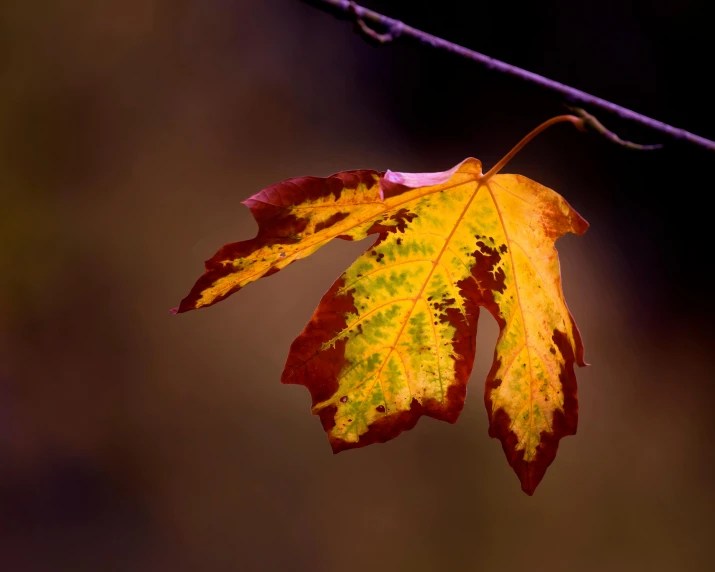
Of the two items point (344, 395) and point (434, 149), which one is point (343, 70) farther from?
point (344, 395)

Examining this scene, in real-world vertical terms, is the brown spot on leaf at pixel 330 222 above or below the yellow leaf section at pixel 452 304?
above

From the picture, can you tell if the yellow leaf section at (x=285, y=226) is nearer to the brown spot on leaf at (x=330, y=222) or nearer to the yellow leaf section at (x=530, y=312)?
the brown spot on leaf at (x=330, y=222)

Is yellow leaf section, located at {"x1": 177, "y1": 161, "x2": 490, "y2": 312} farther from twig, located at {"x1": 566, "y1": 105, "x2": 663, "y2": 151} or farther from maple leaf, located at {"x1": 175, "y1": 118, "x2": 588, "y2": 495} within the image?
twig, located at {"x1": 566, "y1": 105, "x2": 663, "y2": 151}

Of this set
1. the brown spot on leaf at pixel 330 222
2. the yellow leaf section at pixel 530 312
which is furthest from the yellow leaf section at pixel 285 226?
the yellow leaf section at pixel 530 312

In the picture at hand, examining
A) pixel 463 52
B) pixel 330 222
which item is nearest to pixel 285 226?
pixel 330 222

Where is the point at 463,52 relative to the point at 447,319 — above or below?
above

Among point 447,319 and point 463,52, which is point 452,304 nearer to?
point 447,319
